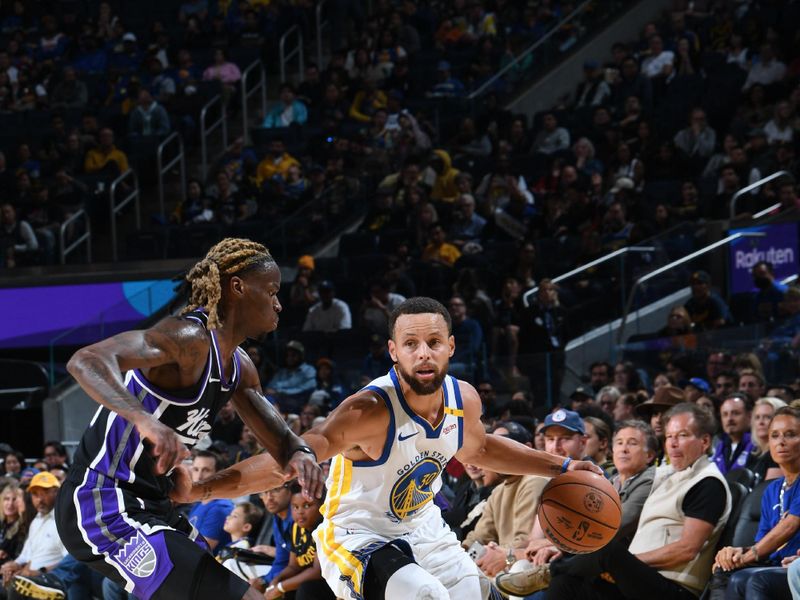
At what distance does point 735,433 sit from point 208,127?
13576 mm

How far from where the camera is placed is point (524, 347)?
13.0m

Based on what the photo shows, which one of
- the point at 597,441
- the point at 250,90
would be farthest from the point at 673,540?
the point at 250,90

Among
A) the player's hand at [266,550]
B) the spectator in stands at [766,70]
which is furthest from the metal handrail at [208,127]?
the player's hand at [266,550]

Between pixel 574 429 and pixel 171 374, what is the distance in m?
3.71

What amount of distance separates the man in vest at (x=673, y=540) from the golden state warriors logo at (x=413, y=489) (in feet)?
5.97

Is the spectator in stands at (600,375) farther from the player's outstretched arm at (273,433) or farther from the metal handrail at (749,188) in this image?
the player's outstretched arm at (273,433)

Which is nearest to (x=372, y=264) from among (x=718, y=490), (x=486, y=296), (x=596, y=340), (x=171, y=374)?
(x=486, y=296)

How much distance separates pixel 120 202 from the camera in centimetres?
1908

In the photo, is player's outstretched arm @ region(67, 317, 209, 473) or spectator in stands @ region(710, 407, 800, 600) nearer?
player's outstretched arm @ region(67, 317, 209, 473)

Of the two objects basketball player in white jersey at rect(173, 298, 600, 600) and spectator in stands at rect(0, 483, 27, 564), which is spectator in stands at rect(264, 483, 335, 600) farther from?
spectator in stands at rect(0, 483, 27, 564)

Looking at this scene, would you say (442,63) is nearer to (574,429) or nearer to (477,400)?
(574,429)

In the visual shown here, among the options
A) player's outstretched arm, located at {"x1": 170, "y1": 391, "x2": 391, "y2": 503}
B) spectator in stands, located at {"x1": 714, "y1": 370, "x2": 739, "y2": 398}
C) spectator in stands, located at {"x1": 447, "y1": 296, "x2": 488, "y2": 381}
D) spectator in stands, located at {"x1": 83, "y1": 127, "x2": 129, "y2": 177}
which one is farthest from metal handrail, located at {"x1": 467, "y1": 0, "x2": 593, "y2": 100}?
player's outstretched arm, located at {"x1": 170, "y1": 391, "x2": 391, "y2": 503}

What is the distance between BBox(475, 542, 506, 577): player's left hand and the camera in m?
7.72

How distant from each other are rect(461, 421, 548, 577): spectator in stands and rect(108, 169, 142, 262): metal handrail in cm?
1108
